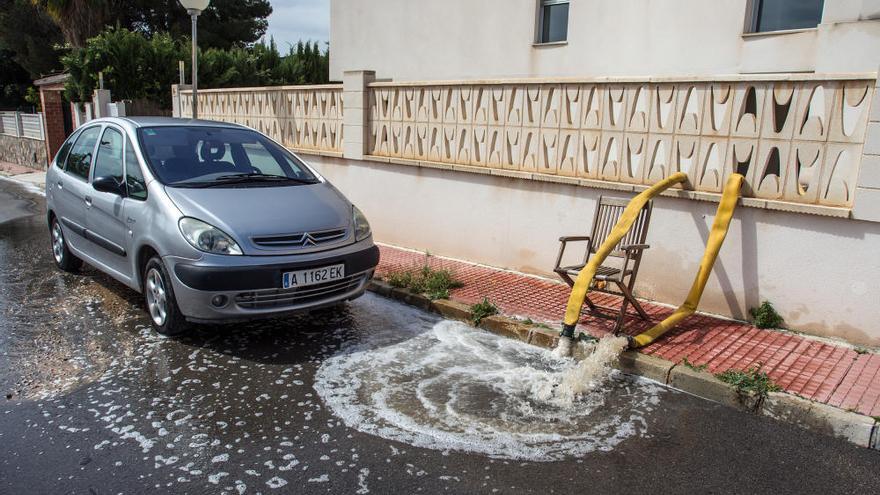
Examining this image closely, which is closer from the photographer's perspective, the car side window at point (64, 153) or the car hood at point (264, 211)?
the car hood at point (264, 211)

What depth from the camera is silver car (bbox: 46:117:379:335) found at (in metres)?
4.80

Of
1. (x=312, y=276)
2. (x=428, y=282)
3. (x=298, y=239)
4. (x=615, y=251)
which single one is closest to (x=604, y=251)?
(x=615, y=251)

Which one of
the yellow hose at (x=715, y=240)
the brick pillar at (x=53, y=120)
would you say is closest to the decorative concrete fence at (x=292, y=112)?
the yellow hose at (x=715, y=240)

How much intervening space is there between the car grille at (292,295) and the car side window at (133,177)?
138cm

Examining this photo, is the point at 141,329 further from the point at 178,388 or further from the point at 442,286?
the point at 442,286

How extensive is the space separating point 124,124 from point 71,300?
5.95ft

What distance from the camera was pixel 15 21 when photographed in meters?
29.0

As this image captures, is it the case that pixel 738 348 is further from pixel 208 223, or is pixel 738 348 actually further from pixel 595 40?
pixel 595 40

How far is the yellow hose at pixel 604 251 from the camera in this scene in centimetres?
488

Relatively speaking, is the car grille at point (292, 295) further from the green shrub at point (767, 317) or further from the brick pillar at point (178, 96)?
the brick pillar at point (178, 96)

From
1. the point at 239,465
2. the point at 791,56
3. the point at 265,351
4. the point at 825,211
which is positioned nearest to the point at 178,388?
the point at 265,351

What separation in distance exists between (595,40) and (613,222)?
4.63 meters

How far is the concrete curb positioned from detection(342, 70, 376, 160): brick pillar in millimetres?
4262

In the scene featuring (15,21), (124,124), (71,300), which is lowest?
(71,300)
